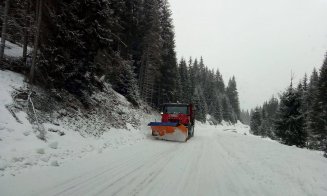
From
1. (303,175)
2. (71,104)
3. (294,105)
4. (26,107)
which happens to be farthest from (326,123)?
(26,107)

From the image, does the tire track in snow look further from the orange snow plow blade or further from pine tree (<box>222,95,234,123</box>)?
pine tree (<box>222,95,234,123</box>)

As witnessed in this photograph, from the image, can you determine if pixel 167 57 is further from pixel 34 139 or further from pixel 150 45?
pixel 34 139

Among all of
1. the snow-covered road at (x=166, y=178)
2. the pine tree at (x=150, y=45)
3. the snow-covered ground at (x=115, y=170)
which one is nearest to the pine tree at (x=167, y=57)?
the pine tree at (x=150, y=45)

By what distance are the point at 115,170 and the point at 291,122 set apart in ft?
80.0

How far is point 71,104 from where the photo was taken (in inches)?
526

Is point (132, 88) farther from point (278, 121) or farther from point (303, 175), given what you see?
point (303, 175)

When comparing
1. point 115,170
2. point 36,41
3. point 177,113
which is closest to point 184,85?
point 177,113

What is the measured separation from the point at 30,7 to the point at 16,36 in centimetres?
221

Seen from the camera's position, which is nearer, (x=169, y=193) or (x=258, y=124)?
(x=169, y=193)

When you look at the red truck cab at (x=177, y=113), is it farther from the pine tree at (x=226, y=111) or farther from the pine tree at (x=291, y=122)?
the pine tree at (x=226, y=111)

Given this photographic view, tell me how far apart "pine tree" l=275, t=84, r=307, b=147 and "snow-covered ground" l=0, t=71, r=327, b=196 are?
1830 cm

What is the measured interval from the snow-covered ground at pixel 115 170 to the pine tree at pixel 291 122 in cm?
1830

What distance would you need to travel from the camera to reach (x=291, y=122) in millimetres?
26500

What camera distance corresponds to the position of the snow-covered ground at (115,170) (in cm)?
579
